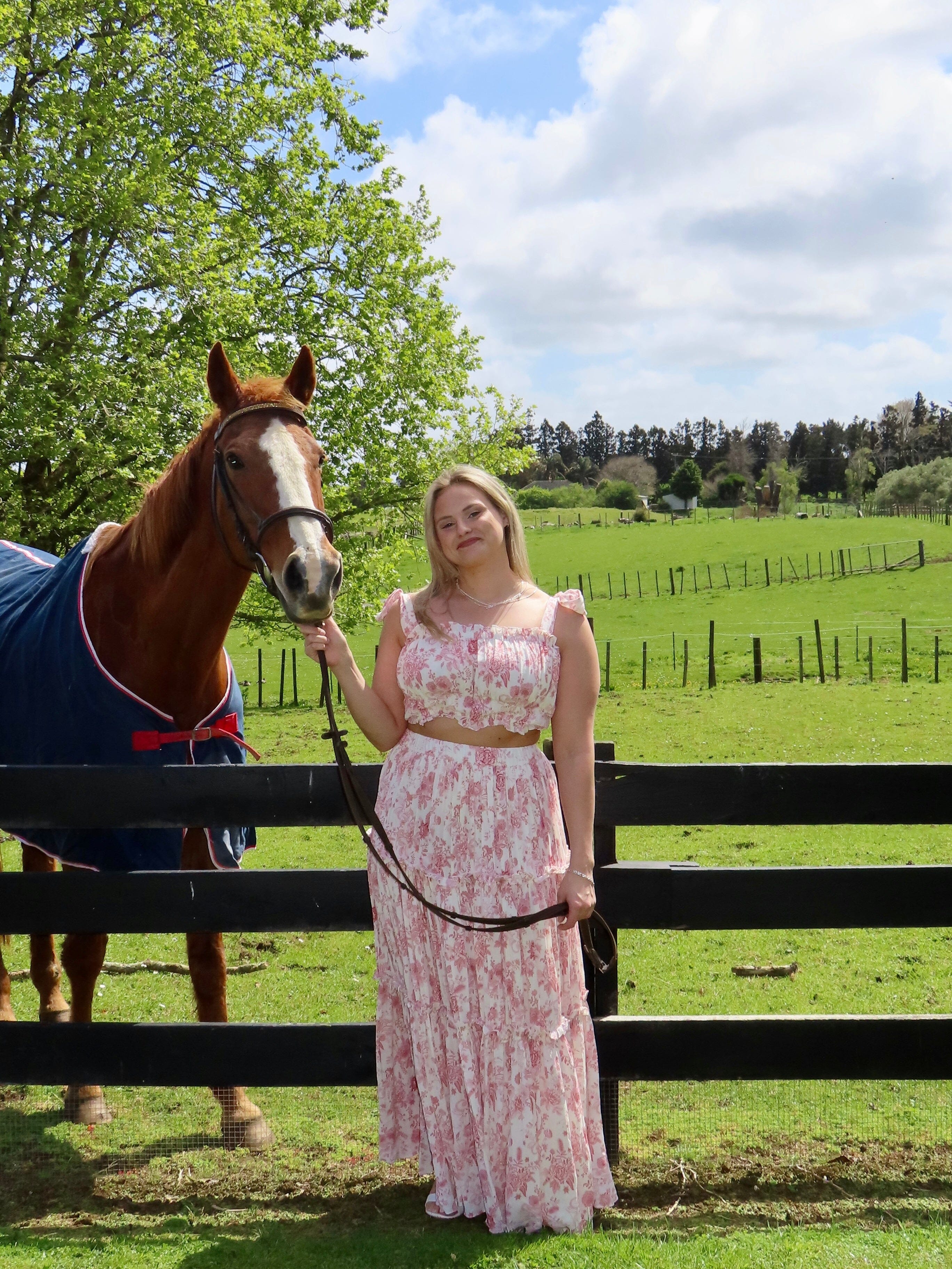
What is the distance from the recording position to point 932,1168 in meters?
3.60

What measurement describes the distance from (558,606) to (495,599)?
214 mm

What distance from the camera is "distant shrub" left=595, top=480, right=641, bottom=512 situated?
4139 inches

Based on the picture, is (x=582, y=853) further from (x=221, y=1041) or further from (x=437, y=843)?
(x=221, y=1041)

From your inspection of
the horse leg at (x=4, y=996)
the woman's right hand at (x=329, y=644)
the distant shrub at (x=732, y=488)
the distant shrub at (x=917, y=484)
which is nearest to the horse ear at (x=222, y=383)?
the woman's right hand at (x=329, y=644)

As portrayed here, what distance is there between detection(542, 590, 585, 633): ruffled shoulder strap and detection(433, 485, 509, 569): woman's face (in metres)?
0.23

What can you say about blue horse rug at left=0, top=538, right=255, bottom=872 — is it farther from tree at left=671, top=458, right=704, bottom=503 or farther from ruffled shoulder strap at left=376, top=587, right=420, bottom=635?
tree at left=671, top=458, right=704, bottom=503

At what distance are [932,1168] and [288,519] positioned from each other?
3.10 metres

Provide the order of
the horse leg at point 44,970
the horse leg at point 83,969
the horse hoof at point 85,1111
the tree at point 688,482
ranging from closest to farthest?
the horse hoof at point 85,1111 → the horse leg at point 83,969 → the horse leg at point 44,970 → the tree at point 688,482

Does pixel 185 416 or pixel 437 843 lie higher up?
pixel 185 416

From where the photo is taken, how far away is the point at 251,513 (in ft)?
12.7

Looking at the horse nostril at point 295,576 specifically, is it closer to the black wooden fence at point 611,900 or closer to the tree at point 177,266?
the black wooden fence at point 611,900

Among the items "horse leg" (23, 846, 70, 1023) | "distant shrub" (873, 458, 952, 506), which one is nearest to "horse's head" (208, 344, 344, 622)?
"horse leg" (23, 846, 70, 1023)

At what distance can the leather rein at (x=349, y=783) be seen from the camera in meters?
3.14

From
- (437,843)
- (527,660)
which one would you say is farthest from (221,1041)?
(527,660)
